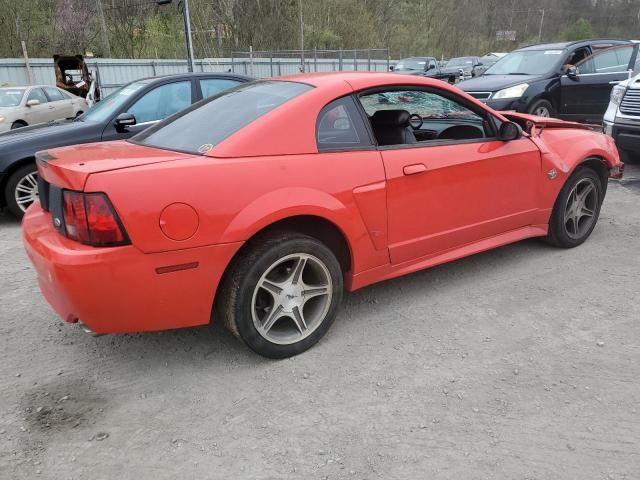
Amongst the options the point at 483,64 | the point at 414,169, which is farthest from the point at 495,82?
the point at 483,64

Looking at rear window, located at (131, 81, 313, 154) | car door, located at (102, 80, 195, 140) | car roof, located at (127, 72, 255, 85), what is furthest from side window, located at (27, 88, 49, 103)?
rear window, located at (131, 81, 313, 154)

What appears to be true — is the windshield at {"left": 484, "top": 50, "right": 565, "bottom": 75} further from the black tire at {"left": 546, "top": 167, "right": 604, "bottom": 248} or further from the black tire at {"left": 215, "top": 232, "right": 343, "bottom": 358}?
the black tire at {"left": 215, "top": 232, "right": 343, "bottom": 358}

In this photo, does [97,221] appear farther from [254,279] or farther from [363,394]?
[363,394]

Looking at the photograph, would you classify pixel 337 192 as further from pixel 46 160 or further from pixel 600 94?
pixel 600 94

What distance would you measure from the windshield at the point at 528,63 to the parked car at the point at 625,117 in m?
2.10

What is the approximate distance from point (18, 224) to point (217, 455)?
16.0 feet

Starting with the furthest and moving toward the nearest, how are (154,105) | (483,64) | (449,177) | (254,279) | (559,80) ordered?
(483,64) → (559,80) → (154,105) → (449,177) → (254,279)

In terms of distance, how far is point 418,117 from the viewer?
169 inches

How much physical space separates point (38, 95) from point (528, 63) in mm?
10852

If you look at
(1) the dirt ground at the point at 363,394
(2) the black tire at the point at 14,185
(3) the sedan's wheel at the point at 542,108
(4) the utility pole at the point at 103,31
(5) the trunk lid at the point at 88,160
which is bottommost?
(1) the dirt ground at the point at 363,394

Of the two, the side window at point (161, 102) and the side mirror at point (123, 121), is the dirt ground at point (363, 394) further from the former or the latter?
the side window at point (161, 102)

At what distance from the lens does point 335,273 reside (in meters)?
3.05

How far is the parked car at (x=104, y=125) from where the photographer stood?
5.76 metres

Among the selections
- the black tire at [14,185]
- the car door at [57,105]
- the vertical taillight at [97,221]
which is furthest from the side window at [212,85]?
the car door at [57,105]
